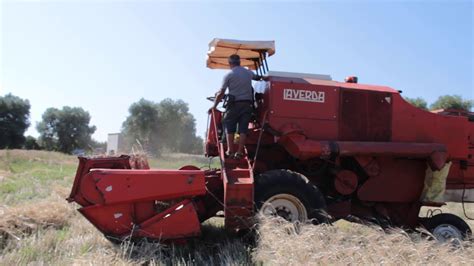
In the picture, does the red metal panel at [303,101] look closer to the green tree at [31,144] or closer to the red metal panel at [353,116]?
the red metal panel at [353,116]

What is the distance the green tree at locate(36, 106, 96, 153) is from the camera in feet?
204

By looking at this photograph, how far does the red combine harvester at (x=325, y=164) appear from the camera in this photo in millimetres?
5617

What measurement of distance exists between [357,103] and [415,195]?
1.72 m

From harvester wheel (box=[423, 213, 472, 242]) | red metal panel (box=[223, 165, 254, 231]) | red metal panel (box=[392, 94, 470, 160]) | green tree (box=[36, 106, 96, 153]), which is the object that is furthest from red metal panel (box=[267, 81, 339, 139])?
green tree (box=[36, 106, 96, 153])

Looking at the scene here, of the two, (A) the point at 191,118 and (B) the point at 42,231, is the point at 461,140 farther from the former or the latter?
(A) the point at 191,118

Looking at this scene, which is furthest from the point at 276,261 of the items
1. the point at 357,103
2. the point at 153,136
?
the point at 153,136

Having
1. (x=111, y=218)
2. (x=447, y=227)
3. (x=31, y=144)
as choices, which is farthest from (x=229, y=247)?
(x=31, y=144)

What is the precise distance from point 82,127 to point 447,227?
211ft

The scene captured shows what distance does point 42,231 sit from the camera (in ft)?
20.4

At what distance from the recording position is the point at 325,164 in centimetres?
670

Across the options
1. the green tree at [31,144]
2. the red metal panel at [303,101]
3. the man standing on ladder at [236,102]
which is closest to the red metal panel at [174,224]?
the man standing on ladder at [236,102]

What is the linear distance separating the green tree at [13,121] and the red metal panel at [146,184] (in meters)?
53.9

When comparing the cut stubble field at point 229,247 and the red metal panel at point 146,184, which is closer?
the cut stubble field at point 229,247

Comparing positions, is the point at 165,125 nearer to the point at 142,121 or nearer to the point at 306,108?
the point at 142,121
